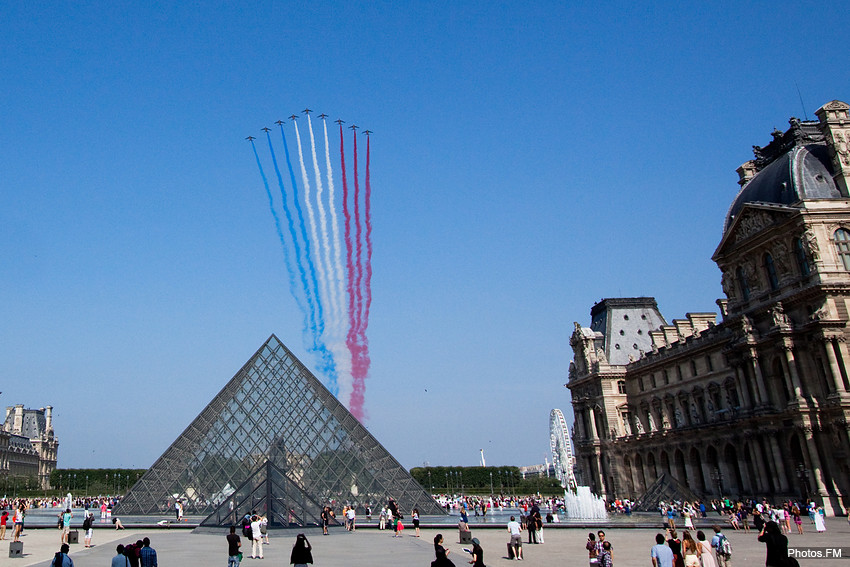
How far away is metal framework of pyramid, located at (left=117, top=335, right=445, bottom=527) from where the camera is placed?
36688 mm

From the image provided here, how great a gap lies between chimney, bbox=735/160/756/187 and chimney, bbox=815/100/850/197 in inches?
299

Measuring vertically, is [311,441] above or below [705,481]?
above

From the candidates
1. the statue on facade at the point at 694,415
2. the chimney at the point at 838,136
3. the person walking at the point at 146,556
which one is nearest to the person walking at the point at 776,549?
the person walking at the point at 146,556

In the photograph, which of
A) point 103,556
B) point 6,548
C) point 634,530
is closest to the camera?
point 103,556

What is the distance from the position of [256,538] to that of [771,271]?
114 ft

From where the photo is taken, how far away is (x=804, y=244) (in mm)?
36562

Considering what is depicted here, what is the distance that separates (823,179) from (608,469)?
31389 millimetres

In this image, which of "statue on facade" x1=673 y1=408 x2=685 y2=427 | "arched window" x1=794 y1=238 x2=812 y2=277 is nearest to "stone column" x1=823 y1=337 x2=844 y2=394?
"arched window" x1=794 y1=238 x2=812 y2=277

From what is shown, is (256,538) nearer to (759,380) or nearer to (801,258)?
(759,380)

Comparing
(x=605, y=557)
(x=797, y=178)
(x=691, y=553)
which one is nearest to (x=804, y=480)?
(x=797, y=178)

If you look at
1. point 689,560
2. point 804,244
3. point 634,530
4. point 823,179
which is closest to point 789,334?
point 804,244

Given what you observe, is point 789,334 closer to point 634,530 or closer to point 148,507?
point 634,530

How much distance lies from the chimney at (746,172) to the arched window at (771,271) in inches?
350

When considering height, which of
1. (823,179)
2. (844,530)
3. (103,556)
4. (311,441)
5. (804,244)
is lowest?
(844,530)
